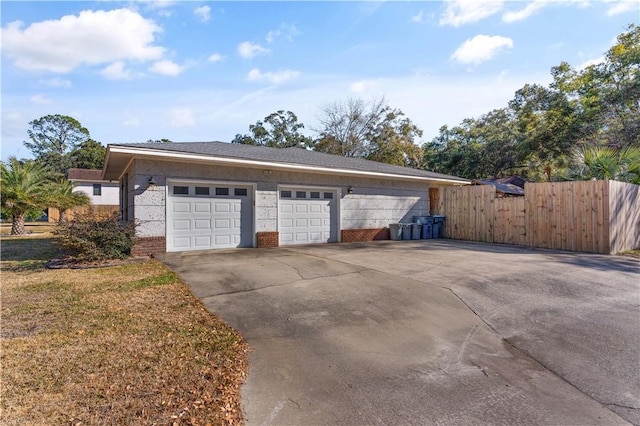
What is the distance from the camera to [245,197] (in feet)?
35.9

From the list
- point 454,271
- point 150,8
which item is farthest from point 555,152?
point 150,8

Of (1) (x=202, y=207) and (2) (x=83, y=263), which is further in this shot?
(1) (x=202, y=207)

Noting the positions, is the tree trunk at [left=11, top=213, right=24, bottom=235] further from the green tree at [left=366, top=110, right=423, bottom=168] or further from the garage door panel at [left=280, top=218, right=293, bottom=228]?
the green tree at [left=366, top=110, right=423, bottom=168]

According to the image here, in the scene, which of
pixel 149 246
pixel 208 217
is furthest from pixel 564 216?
pixel 149 246

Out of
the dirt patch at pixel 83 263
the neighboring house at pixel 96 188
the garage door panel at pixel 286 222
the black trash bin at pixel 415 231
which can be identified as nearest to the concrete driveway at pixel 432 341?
the dirt patch at pixel 83 263

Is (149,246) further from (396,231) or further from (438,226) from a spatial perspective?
(438,226)

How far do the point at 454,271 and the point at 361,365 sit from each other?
4.60 metres

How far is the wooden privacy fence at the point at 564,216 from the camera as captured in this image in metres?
9.68

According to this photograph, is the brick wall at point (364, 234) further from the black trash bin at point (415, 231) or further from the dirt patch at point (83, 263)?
the dirt patch at point (83, 263)

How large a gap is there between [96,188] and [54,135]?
100 ft

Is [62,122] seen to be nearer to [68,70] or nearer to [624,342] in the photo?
[68,70]

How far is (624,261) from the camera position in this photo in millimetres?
8469

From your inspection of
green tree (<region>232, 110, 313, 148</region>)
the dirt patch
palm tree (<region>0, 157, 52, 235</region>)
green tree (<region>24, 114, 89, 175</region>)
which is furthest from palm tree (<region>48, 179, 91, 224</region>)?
green tree (<region>24, 114, 89, 175</region>)

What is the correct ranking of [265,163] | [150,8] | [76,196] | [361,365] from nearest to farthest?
1. [361,365]
2. [150,8]
3. [265,163]
4. [76,196]
